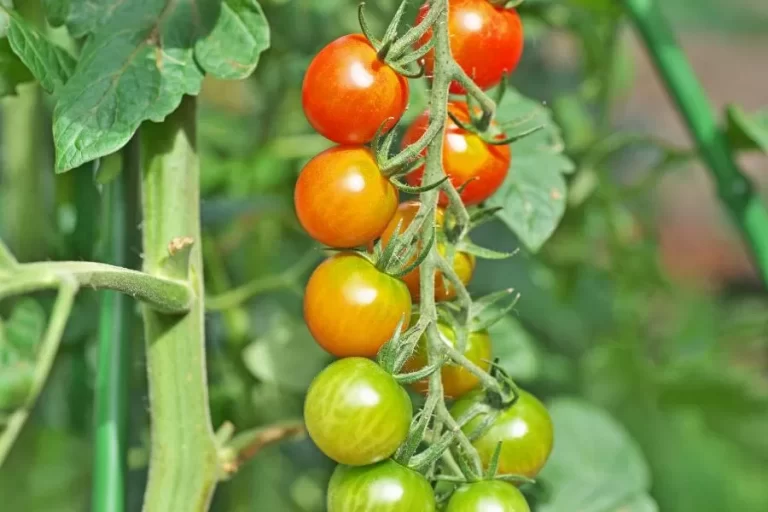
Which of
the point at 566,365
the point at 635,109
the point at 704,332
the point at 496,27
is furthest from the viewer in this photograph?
the point at 635,109

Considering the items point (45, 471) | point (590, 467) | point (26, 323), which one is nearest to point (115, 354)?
point (26, 323)

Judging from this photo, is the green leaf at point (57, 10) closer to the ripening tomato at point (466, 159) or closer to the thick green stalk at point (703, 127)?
the ripening tomato at point (466, 159)

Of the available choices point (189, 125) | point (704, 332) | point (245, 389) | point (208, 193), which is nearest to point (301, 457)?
point (245, 389)

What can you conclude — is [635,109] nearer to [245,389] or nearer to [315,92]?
[245,389]

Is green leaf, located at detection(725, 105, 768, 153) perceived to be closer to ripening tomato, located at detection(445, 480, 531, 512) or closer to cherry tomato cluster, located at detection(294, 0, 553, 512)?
cherry tomato cluster, located at detection(294, 0, 553, 512)

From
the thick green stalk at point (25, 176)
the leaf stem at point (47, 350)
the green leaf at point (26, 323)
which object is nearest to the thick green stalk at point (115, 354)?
the green leaf at point (26, 323)

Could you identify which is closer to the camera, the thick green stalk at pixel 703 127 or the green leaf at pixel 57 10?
the green leaf at pixel 57 10

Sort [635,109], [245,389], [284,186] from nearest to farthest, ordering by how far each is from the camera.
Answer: [245,389] → [284,186] → [635,109]
